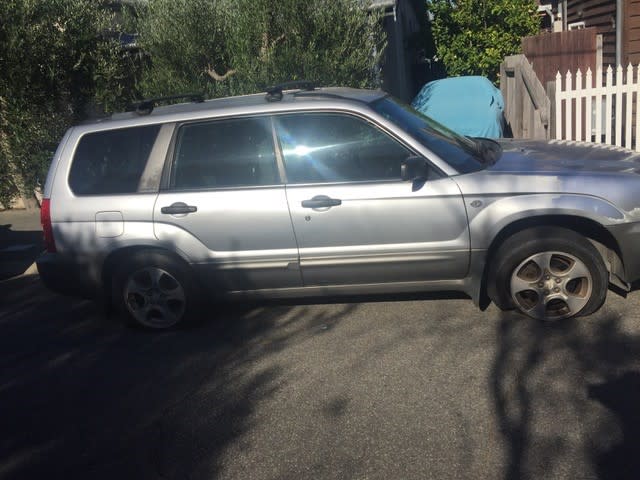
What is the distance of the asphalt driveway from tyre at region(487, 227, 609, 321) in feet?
0.52

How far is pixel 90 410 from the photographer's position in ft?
14.9

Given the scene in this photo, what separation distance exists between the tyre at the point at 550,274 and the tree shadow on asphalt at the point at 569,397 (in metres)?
0.13

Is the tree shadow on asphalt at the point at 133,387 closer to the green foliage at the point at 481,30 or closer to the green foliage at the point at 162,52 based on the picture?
the green foliage at the point at 162,52

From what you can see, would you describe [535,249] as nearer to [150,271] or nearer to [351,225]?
[351,225]

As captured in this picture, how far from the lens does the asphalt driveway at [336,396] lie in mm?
Result: 3625

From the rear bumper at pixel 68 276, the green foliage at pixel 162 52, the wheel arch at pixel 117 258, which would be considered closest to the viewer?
the wheel arch at pixel 117 258

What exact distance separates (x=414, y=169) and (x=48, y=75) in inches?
233

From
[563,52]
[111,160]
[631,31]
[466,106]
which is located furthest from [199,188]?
[631,31]

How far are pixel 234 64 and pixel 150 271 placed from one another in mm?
4166

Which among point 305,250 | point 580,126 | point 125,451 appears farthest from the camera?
point 580,126

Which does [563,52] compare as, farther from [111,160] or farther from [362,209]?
[111,160]

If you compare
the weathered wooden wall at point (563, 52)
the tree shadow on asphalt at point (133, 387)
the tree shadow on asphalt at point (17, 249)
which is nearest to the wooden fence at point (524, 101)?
the weathered wooden wall at point (563, 52)

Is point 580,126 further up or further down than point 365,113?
further down

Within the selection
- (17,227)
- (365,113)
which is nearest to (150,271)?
(365,113)
